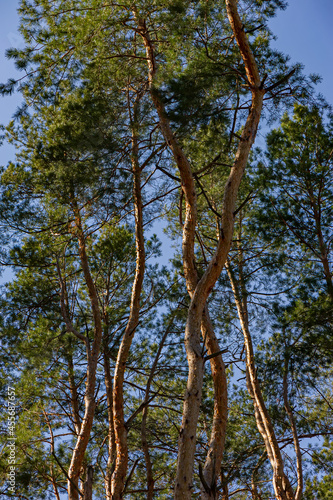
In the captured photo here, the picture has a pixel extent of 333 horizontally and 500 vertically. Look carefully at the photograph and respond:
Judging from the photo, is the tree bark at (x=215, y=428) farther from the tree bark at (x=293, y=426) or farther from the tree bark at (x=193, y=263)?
the tree bark at (x=293, y=426)

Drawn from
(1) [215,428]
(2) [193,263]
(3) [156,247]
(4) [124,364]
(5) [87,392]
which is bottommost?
(1) [215,428]

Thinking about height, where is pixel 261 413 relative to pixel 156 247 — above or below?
below

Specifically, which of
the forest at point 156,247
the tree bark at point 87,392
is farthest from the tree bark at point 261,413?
the tree bark at point 87,392

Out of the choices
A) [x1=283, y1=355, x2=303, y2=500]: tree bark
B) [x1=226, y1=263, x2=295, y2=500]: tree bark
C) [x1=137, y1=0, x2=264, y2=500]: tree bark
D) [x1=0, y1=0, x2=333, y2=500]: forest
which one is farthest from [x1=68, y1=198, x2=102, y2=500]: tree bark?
[x1=283, y1=355, x2=303, y2=500]: tree bark

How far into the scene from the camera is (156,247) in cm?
885

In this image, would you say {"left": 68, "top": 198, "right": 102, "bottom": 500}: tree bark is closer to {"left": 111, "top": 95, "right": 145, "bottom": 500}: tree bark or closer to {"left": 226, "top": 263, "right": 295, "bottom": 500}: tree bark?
{"left": 111, "top": 95, "right": 145, "bottom": 500}: tree bark

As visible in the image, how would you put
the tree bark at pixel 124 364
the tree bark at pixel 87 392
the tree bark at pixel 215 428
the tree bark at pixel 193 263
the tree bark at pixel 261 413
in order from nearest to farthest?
the tree bark at pixel 193 263, the tree bark at pixel 215 428, the tree bark at pixel 124 364, the tree bark at pixel 87 392, the tree bark at pixel 261 413

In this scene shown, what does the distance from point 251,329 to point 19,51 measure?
216 inches

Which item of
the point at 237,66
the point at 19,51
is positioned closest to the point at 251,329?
the point at 237,66

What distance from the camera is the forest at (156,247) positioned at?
5.29 metres

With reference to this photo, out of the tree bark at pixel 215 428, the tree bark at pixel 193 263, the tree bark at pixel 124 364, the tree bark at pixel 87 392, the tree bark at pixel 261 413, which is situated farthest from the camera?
the tree bark at pixel 261 413

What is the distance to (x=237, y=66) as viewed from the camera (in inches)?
224

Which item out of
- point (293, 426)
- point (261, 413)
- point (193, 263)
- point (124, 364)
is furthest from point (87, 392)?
point (193, 263)

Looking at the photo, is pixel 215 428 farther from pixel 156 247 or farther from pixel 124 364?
pixel 156 247
